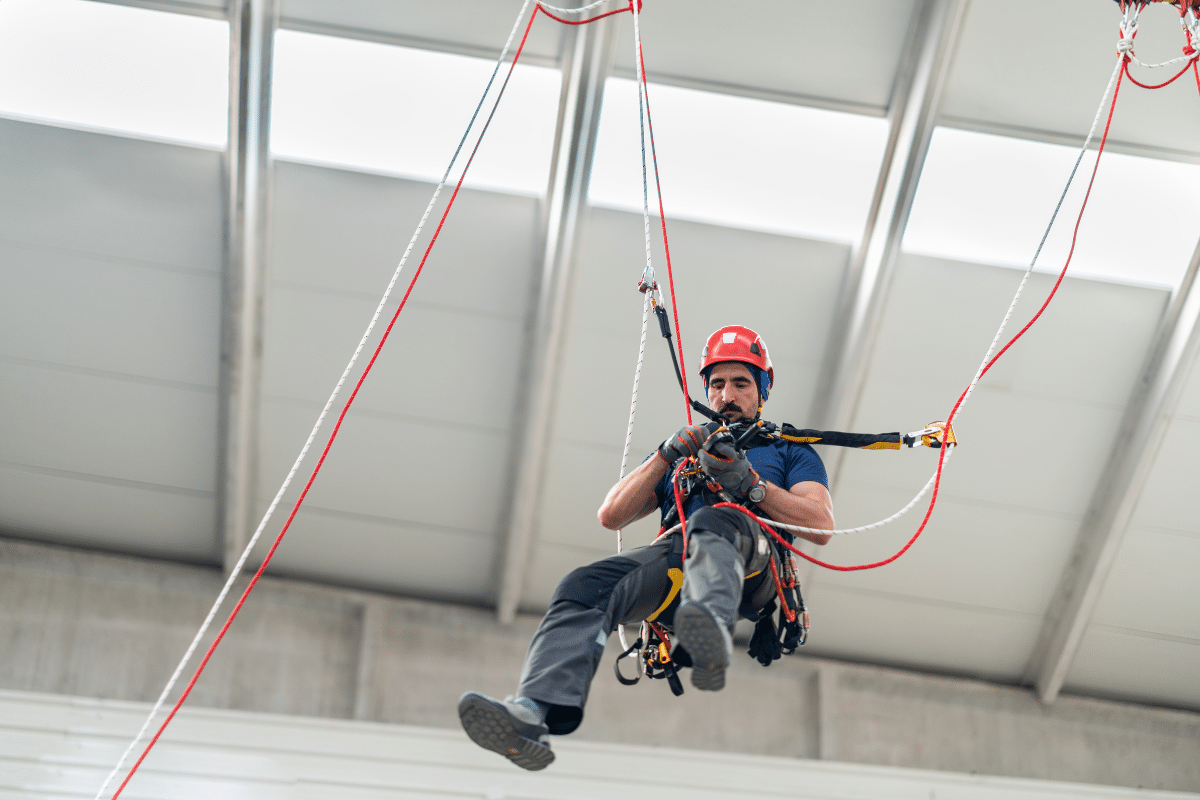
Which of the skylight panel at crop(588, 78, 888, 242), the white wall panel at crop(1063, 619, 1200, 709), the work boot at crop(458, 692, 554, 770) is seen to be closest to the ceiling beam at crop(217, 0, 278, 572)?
the skylight panel at crop(588, 78, 888, 242)

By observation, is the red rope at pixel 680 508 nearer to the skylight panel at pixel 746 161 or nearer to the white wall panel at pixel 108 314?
the skylight panel at pixel 746 161

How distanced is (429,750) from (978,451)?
3.53 metres

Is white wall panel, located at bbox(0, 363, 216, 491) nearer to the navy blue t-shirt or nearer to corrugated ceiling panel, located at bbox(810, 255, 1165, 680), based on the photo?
corrugated ceiling panel, located at bbox(810, 255, 1165, 680)

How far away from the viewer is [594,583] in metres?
2.55

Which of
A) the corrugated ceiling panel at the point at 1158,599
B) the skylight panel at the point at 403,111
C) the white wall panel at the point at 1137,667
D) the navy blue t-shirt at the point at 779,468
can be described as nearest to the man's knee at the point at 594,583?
the navy blue t-shirt at the point at 779,468

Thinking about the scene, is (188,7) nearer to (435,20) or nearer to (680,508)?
(435,20)

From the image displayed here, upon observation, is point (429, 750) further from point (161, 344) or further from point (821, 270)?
point (821, 270)

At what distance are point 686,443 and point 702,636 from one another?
0.50 meters

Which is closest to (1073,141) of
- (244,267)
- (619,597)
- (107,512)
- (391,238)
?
(391,238)

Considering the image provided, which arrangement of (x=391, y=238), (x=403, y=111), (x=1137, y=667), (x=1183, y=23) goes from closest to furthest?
1. (x=1183, y=23)
2. (x=403, y=111)
3. (x=391, y=238)
4. (x=1137, y=667)

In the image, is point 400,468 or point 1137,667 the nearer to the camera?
point 400,468

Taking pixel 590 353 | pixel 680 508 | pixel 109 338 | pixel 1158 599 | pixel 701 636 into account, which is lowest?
pixel 1158 599

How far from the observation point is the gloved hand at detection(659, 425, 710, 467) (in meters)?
2.49

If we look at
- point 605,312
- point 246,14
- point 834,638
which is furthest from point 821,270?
point 246,14
